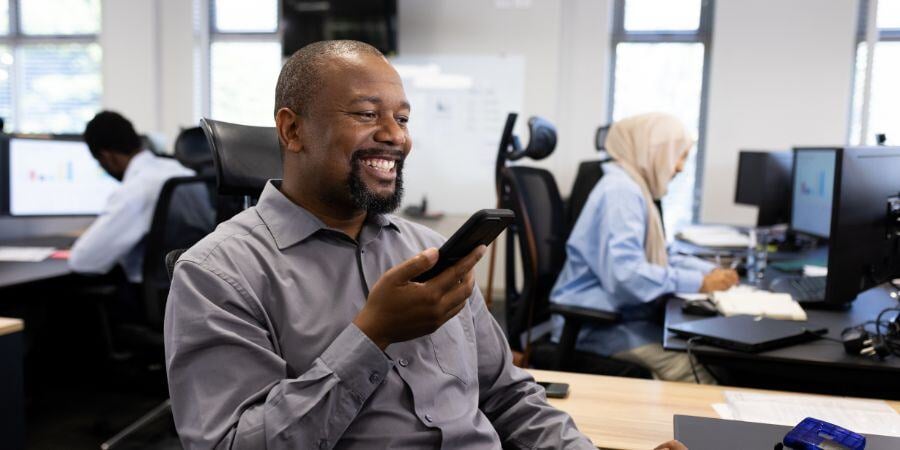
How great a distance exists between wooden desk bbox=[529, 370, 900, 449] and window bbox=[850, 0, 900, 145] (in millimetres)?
4183

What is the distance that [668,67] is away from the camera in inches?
209

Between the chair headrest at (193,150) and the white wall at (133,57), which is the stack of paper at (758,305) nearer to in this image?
the chair headrest at (193,150)

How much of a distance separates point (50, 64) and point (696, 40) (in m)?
5.23

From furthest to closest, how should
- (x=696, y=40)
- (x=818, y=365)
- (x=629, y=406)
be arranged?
(x=696, y=40) < (x=818, y=365) < (x=629, y=406)

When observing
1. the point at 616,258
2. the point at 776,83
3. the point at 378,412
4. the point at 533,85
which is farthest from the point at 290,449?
the point at 776,83

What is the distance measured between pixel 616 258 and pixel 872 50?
3659 mm

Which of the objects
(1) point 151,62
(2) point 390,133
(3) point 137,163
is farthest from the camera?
(1) point 151,62

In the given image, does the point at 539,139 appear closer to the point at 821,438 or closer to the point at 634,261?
the point at 634,261

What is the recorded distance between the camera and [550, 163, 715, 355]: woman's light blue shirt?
231 cm

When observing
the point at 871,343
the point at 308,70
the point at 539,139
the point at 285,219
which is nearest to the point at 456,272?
the point at 285,219

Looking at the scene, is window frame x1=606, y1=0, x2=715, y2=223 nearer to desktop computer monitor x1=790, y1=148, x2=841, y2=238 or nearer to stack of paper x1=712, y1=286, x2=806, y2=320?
desktop computer monitor x1=790, y1=148, x2=841, y2=238

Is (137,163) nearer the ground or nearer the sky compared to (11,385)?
nearer the sky

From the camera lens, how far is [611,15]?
5.27 metres

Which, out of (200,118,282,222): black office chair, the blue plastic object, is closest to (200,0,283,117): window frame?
(200,118,282,222): black office chair
